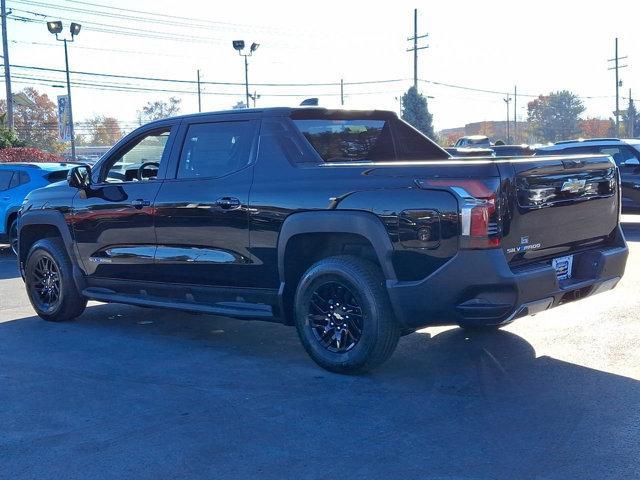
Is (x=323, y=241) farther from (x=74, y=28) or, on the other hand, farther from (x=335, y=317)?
(x=74, y=28)

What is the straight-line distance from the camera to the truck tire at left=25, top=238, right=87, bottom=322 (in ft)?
25.2

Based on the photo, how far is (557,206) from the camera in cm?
539

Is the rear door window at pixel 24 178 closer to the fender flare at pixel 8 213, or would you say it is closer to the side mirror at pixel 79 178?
the fender flare at pixel 8 213

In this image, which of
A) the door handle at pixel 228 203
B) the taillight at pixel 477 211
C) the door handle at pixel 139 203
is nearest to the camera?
the taillight at pixel 477 211

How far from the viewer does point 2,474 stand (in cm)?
406

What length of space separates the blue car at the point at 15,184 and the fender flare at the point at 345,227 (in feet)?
28.9

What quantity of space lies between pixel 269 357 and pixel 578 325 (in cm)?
278

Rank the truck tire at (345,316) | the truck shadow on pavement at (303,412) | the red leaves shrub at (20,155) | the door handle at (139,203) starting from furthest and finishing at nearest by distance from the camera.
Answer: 1. the red leaves shrub at (20,155)
2. the door handle at (139,203)
3. the truck tire at (345,316)
4. the truck shadow on pavement at (303,412)

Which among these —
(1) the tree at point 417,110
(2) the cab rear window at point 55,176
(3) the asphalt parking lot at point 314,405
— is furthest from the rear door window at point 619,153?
(1) the tree at point 417,110

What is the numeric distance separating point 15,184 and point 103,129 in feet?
351

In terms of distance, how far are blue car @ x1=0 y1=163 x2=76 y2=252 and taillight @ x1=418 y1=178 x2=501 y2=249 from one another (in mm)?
10072

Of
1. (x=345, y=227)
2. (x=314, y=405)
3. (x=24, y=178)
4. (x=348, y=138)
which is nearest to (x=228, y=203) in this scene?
(x=345, y=227)

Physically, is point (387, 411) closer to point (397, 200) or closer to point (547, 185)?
point (397, 200)

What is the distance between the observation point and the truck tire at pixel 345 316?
543cm
